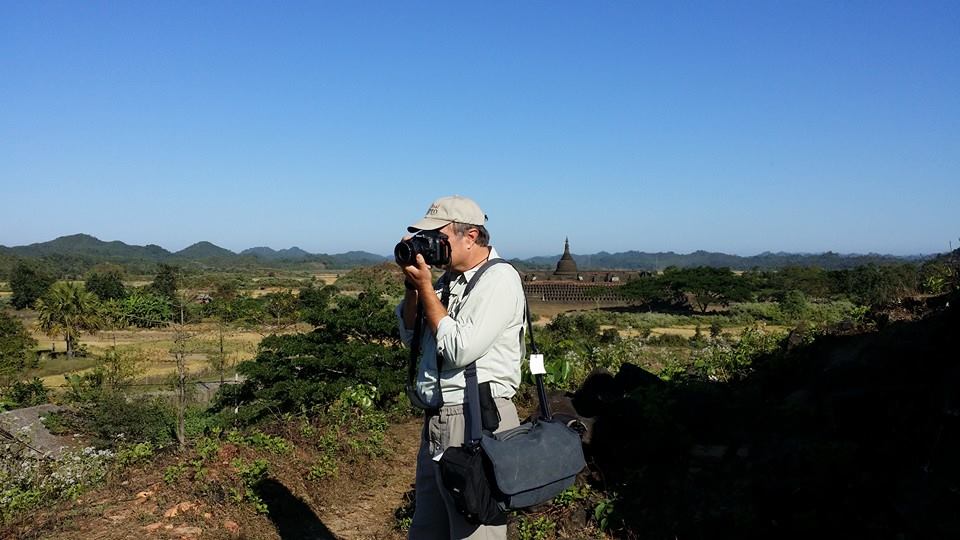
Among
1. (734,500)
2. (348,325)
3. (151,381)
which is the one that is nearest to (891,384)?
(734,500)

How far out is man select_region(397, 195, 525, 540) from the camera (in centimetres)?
195

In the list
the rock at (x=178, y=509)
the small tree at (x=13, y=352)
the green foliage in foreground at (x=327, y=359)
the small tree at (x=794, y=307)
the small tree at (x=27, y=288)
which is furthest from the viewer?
the small tree at (x=27, y=288)

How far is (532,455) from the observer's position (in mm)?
1931

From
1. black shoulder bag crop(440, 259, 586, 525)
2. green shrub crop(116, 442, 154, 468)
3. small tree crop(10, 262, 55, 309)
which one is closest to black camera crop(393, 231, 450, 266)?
black shoulder bag crop(440, 259, 586, 525)

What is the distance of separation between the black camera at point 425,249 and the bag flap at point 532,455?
0.56 metres

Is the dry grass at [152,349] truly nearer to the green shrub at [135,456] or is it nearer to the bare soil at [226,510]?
the green shrub at [135,456]

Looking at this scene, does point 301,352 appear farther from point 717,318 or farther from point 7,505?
Answer: point 717,318

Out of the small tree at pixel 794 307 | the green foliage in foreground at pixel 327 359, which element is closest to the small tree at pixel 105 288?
the small tree at pixel 794 307

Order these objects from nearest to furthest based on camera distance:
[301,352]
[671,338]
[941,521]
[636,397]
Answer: [941,521], [636,397], [301,352], [671,338]

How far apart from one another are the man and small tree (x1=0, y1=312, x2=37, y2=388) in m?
22.7

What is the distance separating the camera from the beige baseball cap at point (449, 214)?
81.6 inches

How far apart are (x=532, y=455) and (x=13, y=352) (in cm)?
2764

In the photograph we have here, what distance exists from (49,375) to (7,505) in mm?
27815

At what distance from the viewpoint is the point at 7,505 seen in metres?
3.60
